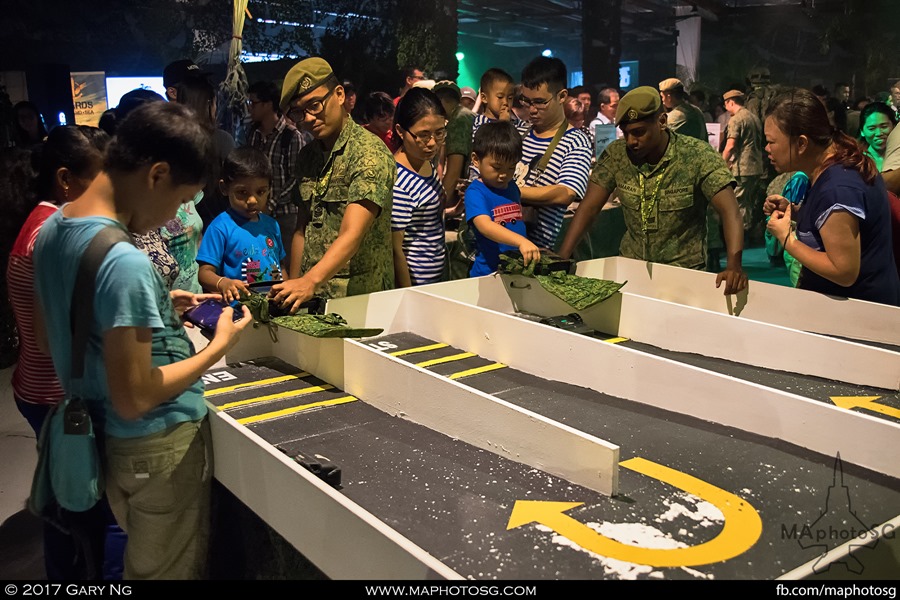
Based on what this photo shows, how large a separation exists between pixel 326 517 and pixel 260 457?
0.27 meters

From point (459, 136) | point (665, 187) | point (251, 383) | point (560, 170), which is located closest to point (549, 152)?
point (560, 170)

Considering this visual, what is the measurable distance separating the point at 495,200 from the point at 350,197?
81 centimetres

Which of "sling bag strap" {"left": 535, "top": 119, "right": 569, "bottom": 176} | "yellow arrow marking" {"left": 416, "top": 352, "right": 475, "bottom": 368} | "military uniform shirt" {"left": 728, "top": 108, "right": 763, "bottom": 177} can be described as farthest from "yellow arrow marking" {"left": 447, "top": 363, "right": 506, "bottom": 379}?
"military uniform shirt" {"left": 728, "top": 108, "right": 763, "bottom": 177}

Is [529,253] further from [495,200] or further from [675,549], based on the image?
[675,549]

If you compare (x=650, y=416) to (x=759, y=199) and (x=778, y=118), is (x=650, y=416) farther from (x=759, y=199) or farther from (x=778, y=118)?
(x=759, y=199)

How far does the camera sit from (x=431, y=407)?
81.7 inches

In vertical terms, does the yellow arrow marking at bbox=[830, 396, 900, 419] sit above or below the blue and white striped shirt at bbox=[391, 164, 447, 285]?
below

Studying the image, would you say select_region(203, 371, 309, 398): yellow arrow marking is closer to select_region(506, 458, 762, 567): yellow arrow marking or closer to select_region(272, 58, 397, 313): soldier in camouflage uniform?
select_region(272, 58, 397, 313): soldier in camouflage uniform

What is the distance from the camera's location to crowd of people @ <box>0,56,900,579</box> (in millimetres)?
1489

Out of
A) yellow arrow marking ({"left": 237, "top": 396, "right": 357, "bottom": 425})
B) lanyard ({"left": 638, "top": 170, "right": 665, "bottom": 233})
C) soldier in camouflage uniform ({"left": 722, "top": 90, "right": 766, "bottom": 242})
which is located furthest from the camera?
soldier in camouflage uniform ({"left": 722, "top": 90, "right": 766, "bottom": 242})

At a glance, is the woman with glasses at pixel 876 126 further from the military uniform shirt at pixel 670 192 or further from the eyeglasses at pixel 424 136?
the eyeglasses at pixel 424 136

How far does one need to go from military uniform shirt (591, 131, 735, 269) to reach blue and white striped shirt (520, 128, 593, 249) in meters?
0.14

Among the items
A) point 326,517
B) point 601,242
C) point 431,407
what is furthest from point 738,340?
point 601,242
